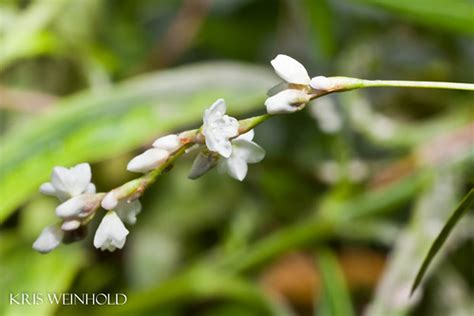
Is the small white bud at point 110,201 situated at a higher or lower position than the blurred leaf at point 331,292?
lower

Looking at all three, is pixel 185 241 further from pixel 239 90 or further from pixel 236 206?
pixel 239 90

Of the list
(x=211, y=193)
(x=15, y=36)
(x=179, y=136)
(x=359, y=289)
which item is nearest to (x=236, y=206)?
(x=211, y=193)

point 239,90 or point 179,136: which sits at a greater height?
point 239,90

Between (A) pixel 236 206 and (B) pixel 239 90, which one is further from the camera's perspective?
(A) pixel 236 206

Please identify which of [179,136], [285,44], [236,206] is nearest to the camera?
[179,136]

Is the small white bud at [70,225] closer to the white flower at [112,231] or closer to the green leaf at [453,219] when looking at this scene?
the white flower at [112,231]

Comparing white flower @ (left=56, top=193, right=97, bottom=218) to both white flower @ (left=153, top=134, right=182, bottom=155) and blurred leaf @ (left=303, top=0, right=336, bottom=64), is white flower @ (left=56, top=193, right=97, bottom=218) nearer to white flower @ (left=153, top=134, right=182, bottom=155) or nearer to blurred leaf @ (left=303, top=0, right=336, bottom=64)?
white flower @ (left=153, top=134, right=182, bottom=155)

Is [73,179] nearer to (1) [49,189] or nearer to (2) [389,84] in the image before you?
(1) [49,189]

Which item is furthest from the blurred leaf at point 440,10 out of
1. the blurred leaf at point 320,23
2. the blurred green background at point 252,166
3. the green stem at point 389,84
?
the green stem at point 389,84
